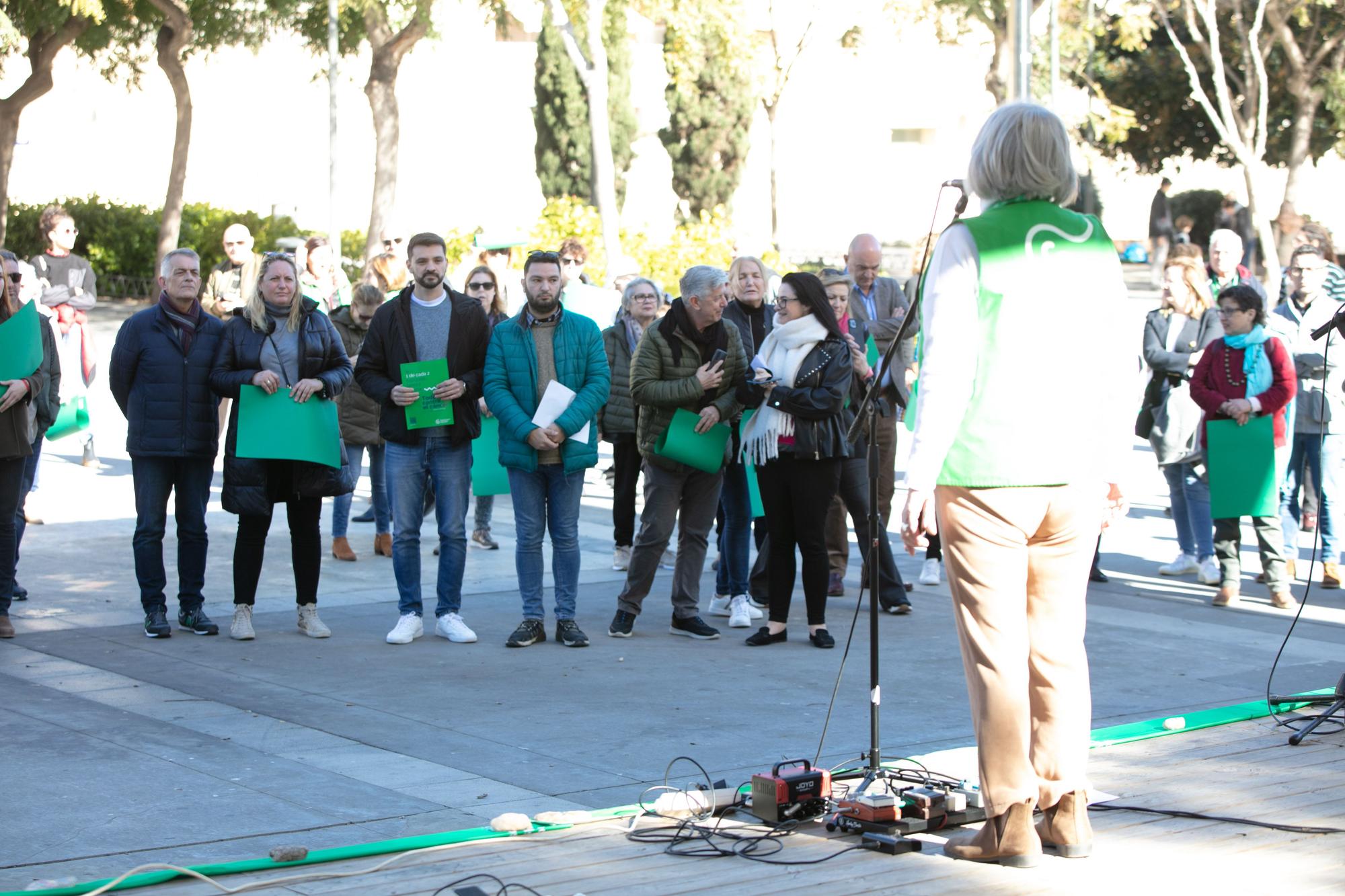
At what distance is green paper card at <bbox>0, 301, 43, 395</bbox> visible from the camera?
8.05 meters

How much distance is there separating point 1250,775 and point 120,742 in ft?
13.9

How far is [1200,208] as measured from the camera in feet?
134

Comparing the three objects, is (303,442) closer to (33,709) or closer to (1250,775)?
(33,709)

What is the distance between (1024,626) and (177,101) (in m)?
24.6

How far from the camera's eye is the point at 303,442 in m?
8.27

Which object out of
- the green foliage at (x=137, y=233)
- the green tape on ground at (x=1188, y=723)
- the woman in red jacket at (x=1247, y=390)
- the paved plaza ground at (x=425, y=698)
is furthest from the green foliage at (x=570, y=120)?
the green tape on ground at (x=1188, y=723)

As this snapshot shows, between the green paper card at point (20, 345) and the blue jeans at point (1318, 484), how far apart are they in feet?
23.7

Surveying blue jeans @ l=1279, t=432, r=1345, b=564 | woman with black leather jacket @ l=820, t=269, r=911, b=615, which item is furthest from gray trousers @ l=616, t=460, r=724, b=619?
blue jeans @ l=1279, t=432, r=1345, b=564

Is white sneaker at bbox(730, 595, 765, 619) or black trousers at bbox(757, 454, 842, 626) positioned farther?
white sneaker at bbox(730, 595, 765, 619)

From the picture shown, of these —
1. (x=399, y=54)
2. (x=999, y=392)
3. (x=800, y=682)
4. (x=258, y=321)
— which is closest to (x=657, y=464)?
(x=800, y=682)

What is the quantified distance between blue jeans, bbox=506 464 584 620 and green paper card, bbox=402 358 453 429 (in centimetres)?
48

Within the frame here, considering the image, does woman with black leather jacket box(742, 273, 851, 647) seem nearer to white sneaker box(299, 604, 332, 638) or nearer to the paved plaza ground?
the paved plaza ground

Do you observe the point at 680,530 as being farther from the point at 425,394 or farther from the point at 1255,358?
the point at 1255,358

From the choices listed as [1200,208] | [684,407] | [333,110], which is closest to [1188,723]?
[684,407]
